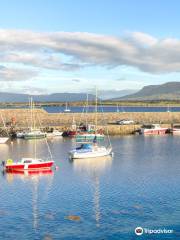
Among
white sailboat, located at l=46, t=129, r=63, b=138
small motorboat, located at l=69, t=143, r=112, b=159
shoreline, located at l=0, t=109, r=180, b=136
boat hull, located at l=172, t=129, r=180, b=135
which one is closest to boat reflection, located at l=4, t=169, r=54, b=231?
small motorboat, located at l=69, t=143, r=112, b=159

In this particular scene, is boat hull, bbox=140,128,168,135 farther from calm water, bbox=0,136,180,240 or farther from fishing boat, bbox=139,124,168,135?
calm water, bbox=0,136,180,240

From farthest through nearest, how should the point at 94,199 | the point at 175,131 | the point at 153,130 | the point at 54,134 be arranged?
the point at 175,131
the point at 153,130
the point at 54,134
the point at 94,199

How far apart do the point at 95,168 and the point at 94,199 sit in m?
14.3

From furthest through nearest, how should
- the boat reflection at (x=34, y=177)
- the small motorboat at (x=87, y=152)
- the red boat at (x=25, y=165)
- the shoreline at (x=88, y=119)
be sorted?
1. the shoreline at (x=88, y=119)
2. the small motorboat at (x=87, y=152)
3. the red boat at (x=25, y=165)
4. the boat reflection at (x=34, y=177)

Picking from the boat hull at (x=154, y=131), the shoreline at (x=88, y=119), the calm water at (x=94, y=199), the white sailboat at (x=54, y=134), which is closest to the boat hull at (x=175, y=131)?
the boat hull at (x=154, y=131)

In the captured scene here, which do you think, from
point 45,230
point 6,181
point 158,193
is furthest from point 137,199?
point 6,181

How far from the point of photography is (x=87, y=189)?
39.9m

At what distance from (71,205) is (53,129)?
54.5m

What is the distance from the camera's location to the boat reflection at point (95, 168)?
37316 millimetres

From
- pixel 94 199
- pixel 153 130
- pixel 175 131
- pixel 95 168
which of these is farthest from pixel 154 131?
pixel 94 199

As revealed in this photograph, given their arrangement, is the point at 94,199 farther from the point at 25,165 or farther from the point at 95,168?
the point at 95,168

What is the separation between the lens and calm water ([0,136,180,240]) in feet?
95.7

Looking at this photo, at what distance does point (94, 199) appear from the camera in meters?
36.3

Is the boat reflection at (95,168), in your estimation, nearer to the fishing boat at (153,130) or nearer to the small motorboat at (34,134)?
the small motorboat at (34,134)
